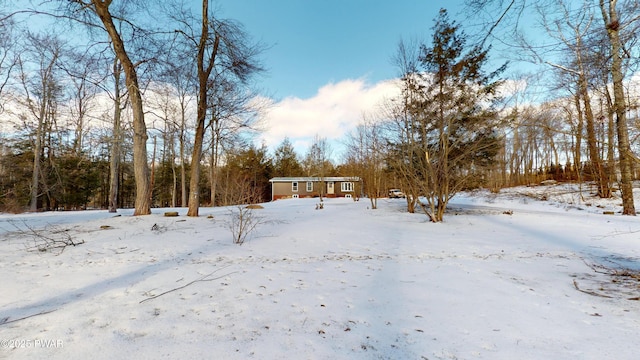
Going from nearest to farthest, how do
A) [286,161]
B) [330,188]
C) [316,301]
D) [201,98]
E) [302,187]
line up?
[316,301], [201,98], [302,187], [330,188], [286,161]

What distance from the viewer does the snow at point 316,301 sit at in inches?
67.6

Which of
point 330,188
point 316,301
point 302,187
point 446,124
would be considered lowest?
point 316,301

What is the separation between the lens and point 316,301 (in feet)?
8.04

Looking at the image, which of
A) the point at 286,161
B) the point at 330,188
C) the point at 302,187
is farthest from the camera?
the point at 286,161

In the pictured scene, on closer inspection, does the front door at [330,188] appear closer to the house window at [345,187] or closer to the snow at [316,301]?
the house window at [345,187]

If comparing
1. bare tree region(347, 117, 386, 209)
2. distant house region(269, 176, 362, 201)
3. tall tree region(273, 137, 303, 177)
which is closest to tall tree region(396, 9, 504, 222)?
bare tree region(347, 117, 386, 209)

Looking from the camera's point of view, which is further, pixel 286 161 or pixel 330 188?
pixel 286 161

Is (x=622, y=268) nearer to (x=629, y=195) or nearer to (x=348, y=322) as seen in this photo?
(x=348, y=322)

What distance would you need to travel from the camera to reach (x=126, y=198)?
2972 cm

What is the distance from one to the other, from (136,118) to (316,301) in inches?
342

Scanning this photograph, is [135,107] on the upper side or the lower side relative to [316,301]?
upper

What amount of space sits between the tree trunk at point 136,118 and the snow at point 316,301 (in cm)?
337

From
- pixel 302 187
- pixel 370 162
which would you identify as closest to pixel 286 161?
pixel 302 187

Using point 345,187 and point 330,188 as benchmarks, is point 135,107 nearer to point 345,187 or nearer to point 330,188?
point 330,188
